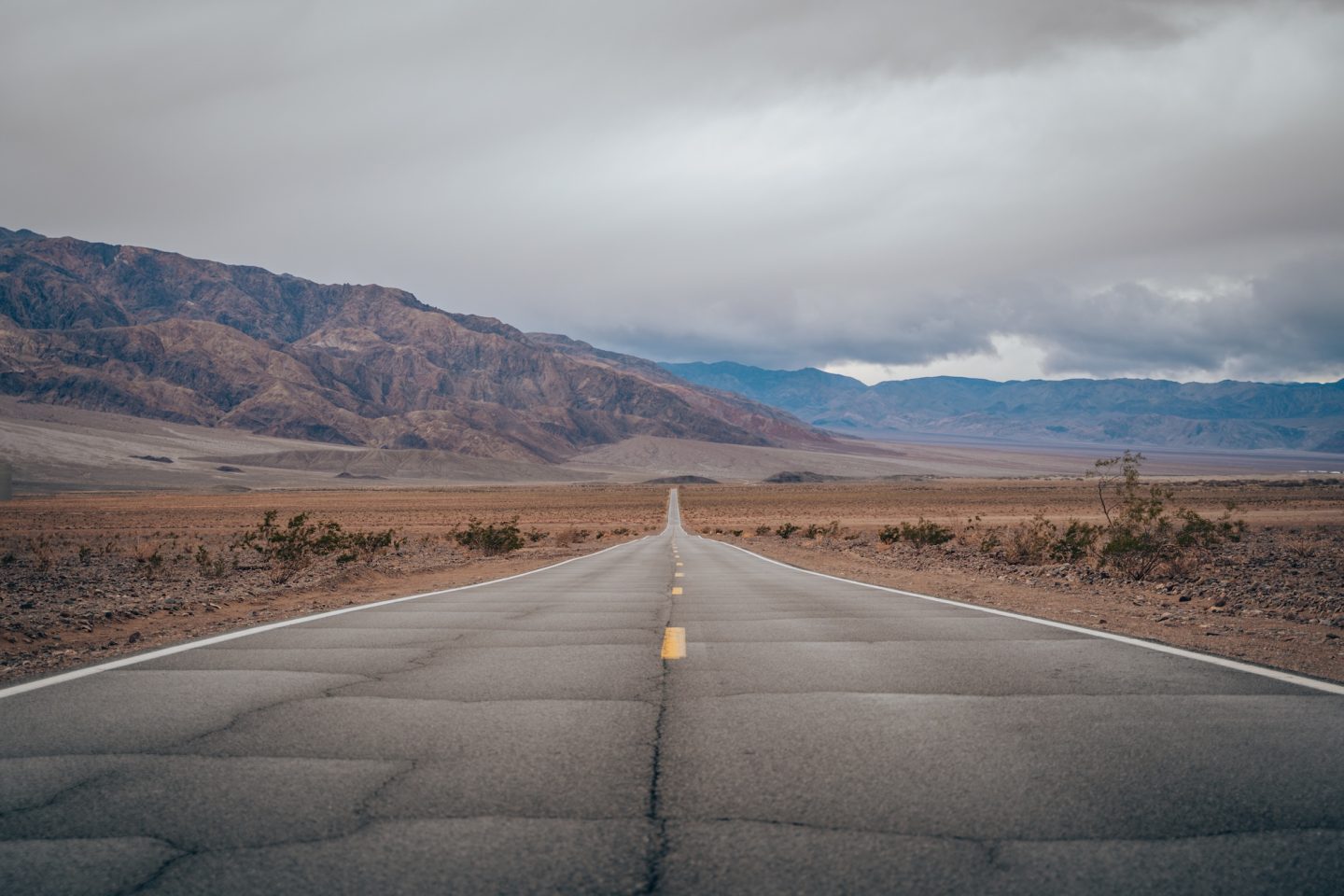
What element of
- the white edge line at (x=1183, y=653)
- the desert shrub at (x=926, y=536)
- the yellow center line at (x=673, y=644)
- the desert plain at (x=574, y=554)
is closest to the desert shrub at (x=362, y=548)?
the desert plain at (x=574, y=554)

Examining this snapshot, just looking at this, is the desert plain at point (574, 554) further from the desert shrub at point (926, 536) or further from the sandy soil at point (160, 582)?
the desert shrub at point (926, 536)

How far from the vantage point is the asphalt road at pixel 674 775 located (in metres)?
3.06

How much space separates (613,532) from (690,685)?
165ft

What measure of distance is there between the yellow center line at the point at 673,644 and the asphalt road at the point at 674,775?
0.20m

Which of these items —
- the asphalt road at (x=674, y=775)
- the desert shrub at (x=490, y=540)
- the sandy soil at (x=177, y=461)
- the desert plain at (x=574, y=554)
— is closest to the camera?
the asphalt road at (x=674, y=775)

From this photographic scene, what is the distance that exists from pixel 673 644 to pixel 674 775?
12.5ft

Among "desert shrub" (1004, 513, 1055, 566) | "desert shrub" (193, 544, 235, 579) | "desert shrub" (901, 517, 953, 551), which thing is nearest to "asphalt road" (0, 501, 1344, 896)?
"desert shrub" (193, 544, 235, 579)

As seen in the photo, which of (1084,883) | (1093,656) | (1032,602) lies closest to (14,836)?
(1084,883)

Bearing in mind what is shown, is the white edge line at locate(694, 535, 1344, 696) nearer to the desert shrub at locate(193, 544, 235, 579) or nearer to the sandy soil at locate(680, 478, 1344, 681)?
the sandy soil at locate(680, 478, 1344, 681)

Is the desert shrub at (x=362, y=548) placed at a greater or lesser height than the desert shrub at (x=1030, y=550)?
lesser

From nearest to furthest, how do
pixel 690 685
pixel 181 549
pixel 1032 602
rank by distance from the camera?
pixel 690 685
pixel 1032 602
pixel 181 549

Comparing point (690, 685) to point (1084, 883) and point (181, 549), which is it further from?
point (181, 549)

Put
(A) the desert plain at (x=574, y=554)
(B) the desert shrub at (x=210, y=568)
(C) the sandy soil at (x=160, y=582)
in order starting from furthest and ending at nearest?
(B) the desert shrub at (x=210, y=568) < (C) the sandy soil at (x=160, y=582) < (A) the desert plain at (x=574, y=554)

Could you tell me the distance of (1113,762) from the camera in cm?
415
